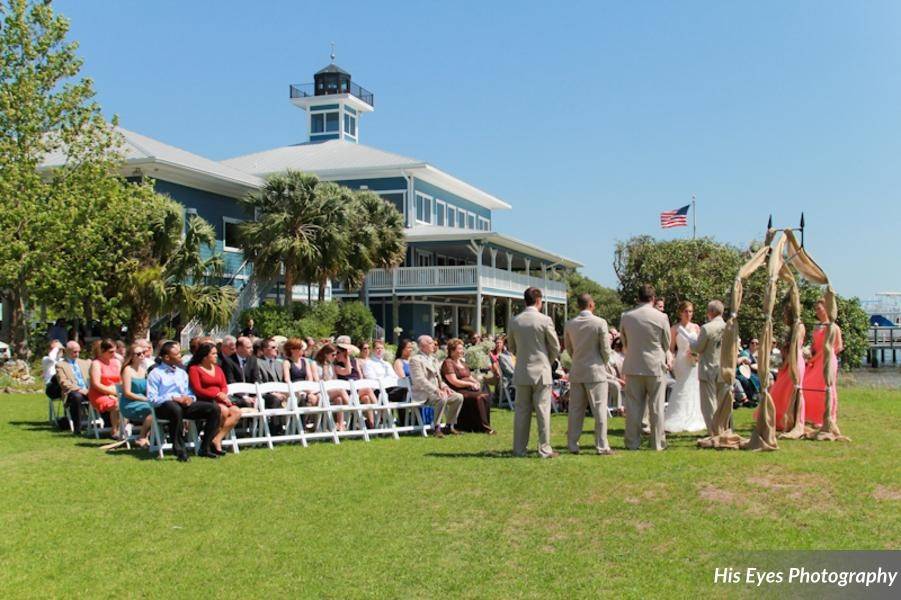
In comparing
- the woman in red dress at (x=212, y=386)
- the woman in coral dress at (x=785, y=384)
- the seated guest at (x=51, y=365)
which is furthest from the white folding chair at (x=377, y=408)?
the woman in coral dress at (x=785, y=384)

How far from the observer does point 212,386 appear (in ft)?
35.3

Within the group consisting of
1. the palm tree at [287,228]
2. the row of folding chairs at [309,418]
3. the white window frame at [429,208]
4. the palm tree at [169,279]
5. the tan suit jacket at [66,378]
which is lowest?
the row of folding chairs at [309,418]

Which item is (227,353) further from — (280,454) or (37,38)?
(37,38)

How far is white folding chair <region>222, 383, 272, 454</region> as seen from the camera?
1093 cm

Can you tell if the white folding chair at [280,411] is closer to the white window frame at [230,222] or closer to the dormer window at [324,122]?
the white window frame at [230,222]

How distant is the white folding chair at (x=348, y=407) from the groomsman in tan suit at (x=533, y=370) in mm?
2670

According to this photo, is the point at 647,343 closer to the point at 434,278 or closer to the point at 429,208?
the point at 434,278

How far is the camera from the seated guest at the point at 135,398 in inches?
433

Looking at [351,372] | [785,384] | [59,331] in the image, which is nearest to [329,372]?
[351,372]

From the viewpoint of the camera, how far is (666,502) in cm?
747

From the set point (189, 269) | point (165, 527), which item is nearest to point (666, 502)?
point (165, 527)

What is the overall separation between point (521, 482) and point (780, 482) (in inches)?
89.9

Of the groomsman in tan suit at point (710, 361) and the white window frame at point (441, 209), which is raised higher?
the white window frame at point (441, 209)

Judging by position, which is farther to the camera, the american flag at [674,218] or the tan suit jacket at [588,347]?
the american flag at [674,218]
